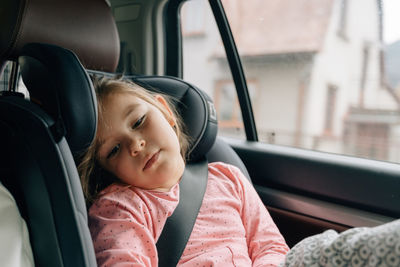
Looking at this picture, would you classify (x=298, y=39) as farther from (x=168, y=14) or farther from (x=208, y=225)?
(x=208, y=225)

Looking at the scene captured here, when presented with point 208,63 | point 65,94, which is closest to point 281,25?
point 208,63

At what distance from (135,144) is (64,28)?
35cm

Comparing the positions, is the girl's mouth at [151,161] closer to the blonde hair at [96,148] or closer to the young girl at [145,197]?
the young girl at [145,197]

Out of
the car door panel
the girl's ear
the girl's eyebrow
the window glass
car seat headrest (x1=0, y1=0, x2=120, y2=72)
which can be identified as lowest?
the car door panel

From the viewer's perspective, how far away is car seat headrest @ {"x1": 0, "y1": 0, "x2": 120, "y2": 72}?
96 centimetres

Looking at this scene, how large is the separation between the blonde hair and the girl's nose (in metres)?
0.09

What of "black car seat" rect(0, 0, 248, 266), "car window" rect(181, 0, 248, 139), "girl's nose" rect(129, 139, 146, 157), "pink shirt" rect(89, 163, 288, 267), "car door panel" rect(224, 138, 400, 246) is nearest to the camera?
"black car seat" rect(0, 0, 248, 266)

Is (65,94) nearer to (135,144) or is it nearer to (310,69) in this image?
(135,144)

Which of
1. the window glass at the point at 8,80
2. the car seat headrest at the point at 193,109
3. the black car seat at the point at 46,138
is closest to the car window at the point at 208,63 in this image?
the car seat headrest at the point at 193,109

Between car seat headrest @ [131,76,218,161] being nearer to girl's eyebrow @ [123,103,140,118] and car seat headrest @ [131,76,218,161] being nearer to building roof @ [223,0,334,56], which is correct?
girl's eyebrow @ [123,103,140,118]

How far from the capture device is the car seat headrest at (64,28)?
0.96 meters

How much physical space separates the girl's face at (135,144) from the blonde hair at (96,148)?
0.02 meters

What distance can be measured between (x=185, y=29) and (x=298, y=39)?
0.69m

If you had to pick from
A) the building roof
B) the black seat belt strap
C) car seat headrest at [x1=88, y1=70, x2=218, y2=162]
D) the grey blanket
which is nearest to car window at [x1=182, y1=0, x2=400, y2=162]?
the building roof
